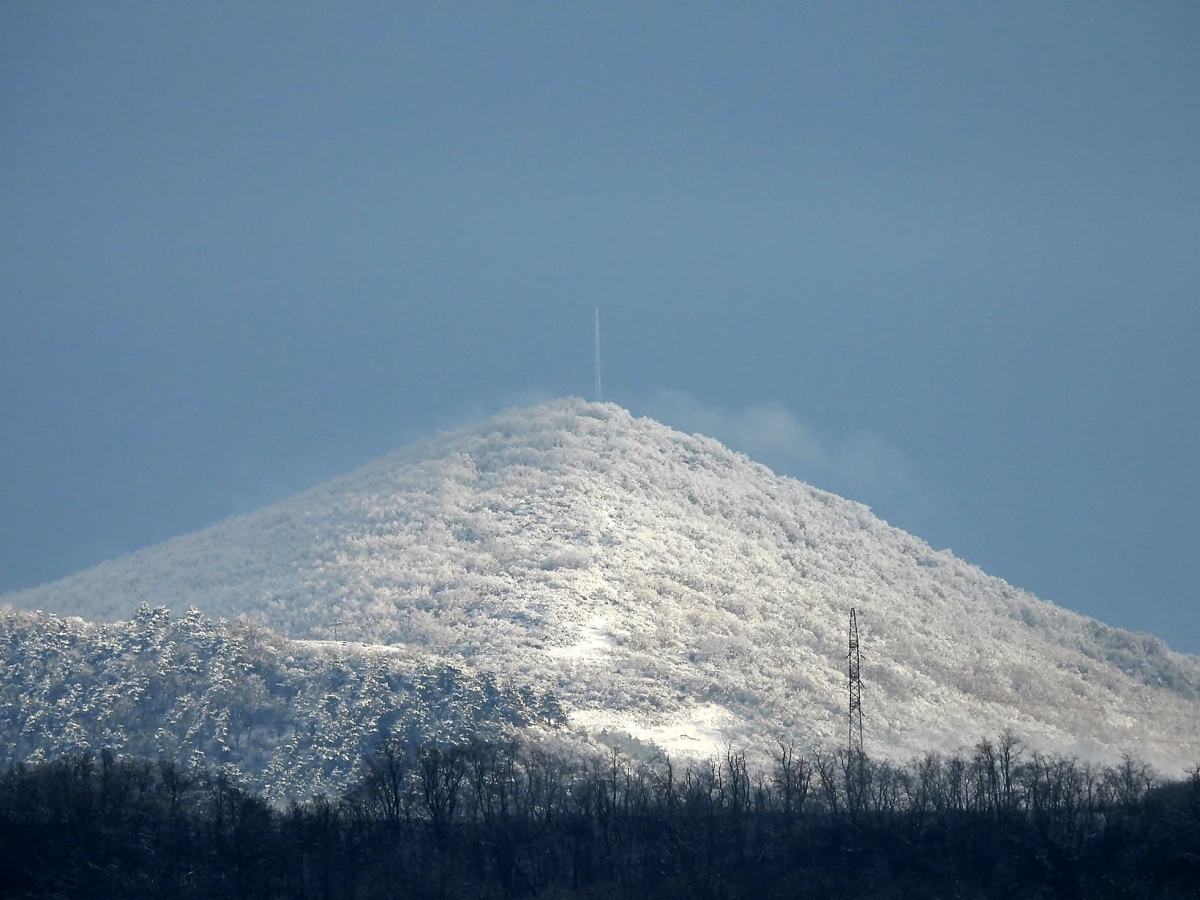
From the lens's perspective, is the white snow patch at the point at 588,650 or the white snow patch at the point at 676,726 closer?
the white snow patch at the point at 676,726

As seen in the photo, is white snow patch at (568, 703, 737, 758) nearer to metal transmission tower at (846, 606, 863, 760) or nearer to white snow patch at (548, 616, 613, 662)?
metal transmission tower at (846, 606, 863, 760)

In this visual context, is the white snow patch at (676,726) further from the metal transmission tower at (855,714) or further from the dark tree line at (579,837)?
the dark tree line at (579,837)

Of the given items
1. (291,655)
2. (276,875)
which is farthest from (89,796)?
(291,655)

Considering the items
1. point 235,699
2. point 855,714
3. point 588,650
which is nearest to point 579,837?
point 235,699

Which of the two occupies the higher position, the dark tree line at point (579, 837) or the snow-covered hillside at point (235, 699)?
the snow-covered hillside at point (235, 699)

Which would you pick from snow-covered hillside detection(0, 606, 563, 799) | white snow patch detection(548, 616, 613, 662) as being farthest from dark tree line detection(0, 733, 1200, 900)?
white snow patch detection(548, 616, 613, 662)

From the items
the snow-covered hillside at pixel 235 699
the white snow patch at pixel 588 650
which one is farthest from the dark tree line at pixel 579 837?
the white snow patch at pixel 588 650

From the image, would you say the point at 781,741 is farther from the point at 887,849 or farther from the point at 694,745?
the point at 887,849

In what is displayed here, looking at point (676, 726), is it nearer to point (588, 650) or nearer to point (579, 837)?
point (588, 650)
